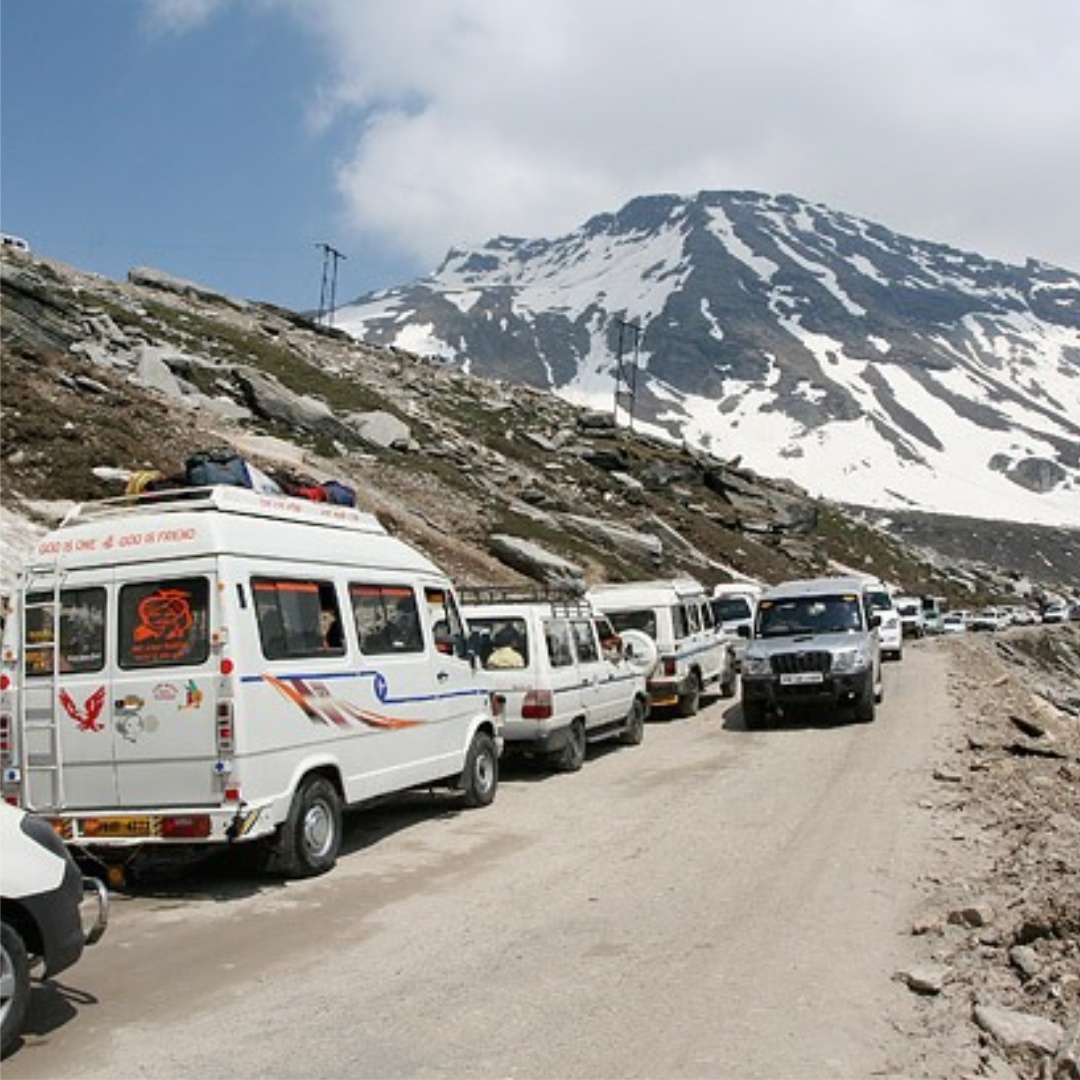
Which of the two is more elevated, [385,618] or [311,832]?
[385,618]

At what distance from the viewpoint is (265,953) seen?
7074 millimetres

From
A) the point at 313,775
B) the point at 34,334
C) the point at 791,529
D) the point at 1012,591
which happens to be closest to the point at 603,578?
the point at 34,334

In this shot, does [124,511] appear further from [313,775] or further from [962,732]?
[962,732]

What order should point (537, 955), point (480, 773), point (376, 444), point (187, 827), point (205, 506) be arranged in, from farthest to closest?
point (376, 444) → point (480, 773) → point (205, 506) → point (187, 827) → point (537, 955)

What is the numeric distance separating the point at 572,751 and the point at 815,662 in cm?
529

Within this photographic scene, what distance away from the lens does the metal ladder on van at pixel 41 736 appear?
340 inches

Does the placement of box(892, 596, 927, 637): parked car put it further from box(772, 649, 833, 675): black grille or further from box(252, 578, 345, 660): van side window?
box(252, 578, 345, 660): van side window

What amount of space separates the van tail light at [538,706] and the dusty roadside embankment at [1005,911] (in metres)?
4.31

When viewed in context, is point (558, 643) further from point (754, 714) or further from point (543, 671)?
point (754, 714)

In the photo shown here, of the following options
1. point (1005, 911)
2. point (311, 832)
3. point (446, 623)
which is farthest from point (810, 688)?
point (311, 832)

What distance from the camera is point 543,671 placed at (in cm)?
1373

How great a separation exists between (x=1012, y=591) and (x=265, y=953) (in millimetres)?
105635

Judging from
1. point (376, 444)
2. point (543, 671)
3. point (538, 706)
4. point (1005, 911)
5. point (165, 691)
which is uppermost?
point (376, 444)

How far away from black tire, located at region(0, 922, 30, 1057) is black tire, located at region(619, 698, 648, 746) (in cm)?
1166
